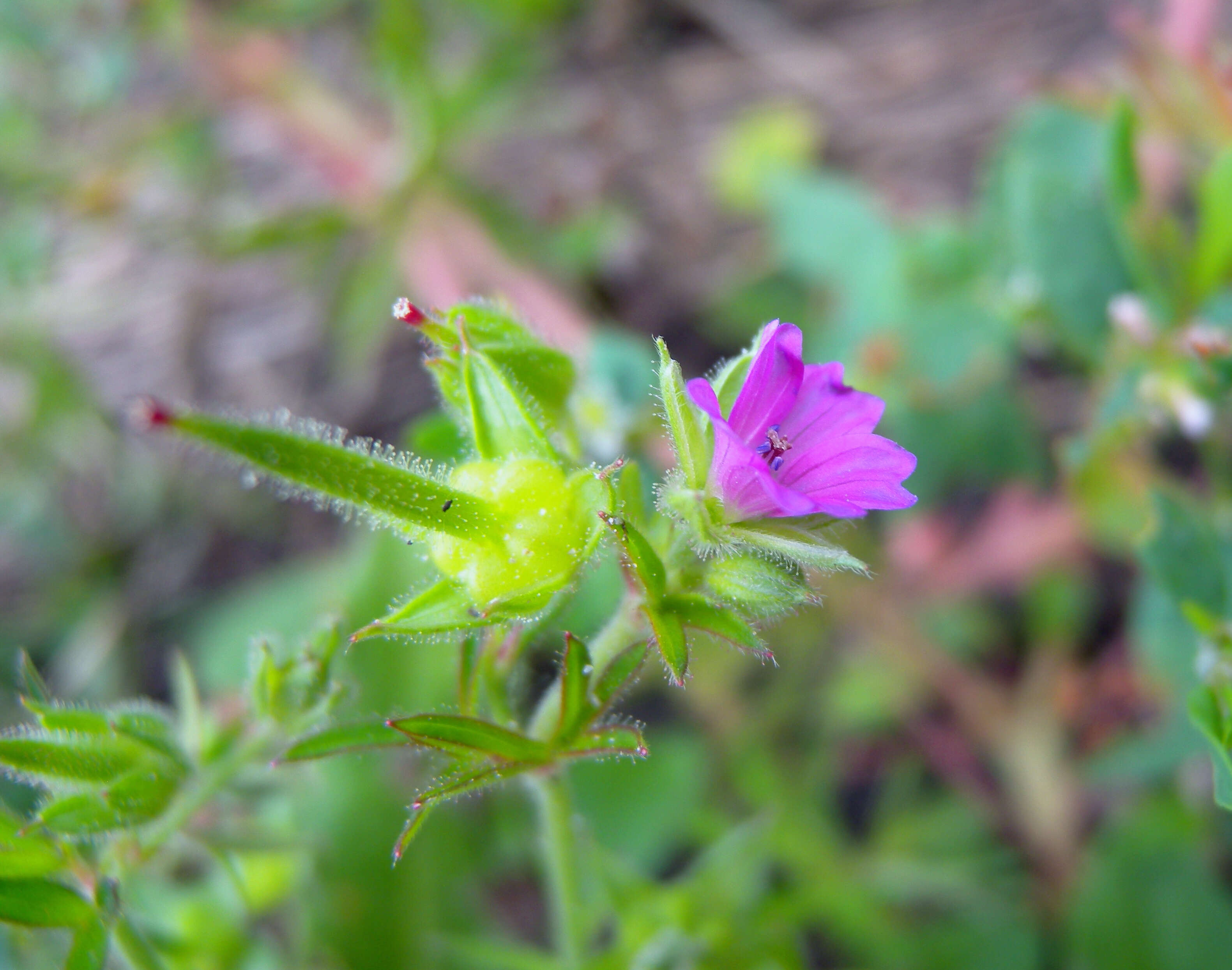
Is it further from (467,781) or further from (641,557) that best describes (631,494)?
(467,781)

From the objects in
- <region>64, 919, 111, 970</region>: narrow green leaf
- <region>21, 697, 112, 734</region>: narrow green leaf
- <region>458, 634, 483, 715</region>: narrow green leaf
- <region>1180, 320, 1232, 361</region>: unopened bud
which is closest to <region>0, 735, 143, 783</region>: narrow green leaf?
<region>21, 697, 112, 734</region>: narrow green leaf

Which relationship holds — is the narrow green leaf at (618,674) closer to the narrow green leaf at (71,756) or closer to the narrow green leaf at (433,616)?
the narrow green leaf at (433,616)

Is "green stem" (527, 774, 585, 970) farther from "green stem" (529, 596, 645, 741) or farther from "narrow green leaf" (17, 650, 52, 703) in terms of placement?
"narrow green leaf" (17, 650, 52, 703)

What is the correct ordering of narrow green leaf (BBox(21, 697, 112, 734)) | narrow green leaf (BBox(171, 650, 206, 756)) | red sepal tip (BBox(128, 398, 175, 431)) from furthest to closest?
narrow green leaf (BBox(171, 650, 206, 756)), narrow green leaf (BBox(21, 697, 112, 734)), red sepal tip (BBox(128, 398, 175, 431))

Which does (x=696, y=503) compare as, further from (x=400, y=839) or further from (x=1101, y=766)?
(x=1101, y=766)

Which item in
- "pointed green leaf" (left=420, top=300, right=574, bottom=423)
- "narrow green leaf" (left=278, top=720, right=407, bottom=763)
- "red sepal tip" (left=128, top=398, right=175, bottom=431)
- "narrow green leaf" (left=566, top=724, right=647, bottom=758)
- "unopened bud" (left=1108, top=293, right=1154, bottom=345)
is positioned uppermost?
"unopened bud" (left=1108, top=293, right=1154, bottom=345)

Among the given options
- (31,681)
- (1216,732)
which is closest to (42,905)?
(31,681)
